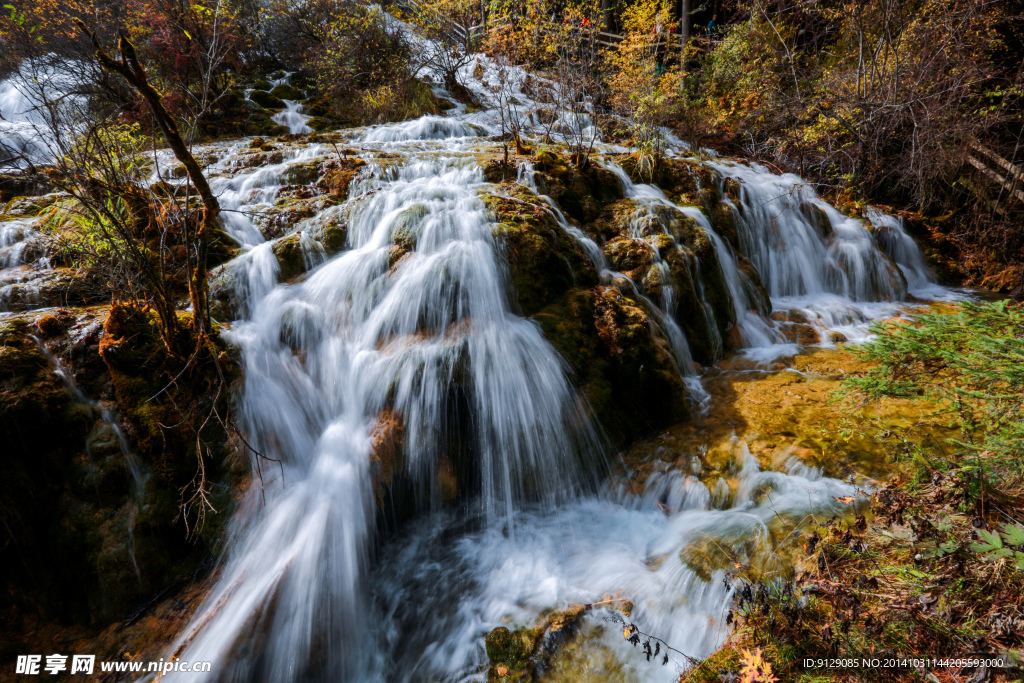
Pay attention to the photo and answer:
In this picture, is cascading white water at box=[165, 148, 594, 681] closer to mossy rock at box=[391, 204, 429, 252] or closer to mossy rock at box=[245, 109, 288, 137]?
mossy rock at box=[391, 204, 429, 252]

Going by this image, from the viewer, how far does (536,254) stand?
4.91 meters

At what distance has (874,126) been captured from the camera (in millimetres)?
8492

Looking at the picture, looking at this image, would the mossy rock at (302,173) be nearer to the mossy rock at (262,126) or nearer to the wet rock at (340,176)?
the wet rock at (340,176)

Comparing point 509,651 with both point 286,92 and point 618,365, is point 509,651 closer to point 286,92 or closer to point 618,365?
point 618,365

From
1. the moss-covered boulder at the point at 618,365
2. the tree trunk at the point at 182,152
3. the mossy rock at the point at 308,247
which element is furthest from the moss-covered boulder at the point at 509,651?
the mossy rock at the point at 308,247

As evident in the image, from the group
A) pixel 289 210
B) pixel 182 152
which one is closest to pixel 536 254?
pixel 182 152

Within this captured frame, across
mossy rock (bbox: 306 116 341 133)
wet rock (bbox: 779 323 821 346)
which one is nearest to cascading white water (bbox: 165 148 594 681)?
wet rock (bbox: 779 323 821 346)

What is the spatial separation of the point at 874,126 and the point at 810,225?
2706 mm

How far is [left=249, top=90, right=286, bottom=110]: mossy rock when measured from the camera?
44.0 feet

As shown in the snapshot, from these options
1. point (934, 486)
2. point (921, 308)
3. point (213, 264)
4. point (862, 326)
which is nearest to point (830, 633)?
point (934, 486)

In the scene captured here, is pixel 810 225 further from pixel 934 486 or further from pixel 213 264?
pixel 213 264

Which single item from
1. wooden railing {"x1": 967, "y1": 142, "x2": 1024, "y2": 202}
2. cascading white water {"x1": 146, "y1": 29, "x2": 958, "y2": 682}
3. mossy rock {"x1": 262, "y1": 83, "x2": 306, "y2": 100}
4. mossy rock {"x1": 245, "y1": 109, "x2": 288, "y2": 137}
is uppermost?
mossy rock {"x1": 262, "y1": 83, "x2": 306, "y2": 100}

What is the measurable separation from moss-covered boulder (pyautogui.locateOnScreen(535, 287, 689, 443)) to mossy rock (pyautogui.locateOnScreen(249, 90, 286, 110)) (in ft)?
46.8

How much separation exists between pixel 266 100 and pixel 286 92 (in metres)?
1.20
